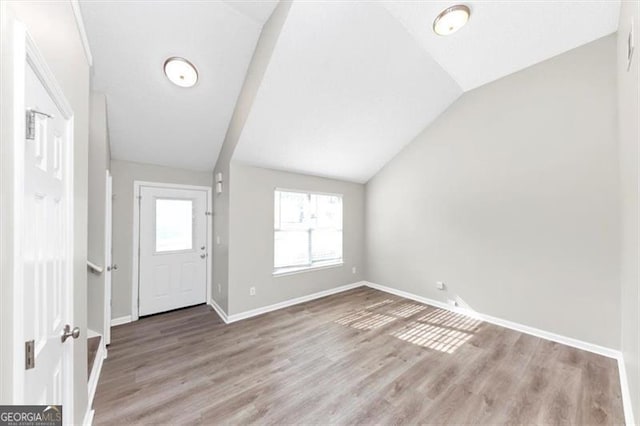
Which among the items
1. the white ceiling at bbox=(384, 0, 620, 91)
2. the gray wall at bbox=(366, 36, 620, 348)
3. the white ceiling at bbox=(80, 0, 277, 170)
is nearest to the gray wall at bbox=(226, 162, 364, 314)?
the white ceiling at bbox=(80, 0, 277, 170)

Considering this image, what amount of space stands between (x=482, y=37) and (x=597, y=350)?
3484mm

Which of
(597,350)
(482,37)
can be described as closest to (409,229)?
(597,350)

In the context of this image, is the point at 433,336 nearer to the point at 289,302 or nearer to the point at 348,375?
the point at 348,375

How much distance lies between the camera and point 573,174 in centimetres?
274

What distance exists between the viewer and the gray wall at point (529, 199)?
102 inches

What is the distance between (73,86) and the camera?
4.49 feet

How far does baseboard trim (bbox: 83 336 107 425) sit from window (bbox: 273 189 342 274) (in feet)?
6.93

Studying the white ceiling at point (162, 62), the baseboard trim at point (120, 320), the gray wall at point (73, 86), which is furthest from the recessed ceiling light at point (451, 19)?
→ the baseboard trim at point (120, 320)

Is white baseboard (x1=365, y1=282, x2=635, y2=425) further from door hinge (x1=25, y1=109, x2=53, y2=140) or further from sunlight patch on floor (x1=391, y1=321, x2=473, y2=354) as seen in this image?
door hinge (x1=25, y1=109, x2=53, y2=140)

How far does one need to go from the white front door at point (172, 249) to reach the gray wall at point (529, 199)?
140 inches

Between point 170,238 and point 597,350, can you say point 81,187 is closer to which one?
point 170,238

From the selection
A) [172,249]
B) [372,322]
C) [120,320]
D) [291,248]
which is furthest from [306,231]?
[120,320]

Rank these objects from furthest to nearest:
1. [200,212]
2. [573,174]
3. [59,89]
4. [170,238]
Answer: [200,212], [170,238], [573,174], [59,89]

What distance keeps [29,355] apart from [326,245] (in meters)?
3.98
